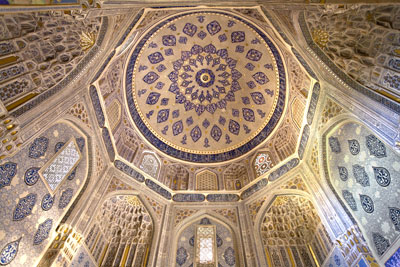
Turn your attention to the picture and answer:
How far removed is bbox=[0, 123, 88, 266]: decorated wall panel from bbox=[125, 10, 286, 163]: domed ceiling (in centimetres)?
400

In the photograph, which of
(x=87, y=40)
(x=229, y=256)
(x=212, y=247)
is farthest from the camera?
(x=212, y=247)

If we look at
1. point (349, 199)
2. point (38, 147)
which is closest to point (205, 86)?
point (349, 199)

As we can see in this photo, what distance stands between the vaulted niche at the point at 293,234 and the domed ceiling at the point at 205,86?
10.1ft

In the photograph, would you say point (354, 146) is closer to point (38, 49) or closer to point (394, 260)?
point (394, 260)

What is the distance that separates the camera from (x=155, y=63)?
10.6m

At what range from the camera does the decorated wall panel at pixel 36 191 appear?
5117mm

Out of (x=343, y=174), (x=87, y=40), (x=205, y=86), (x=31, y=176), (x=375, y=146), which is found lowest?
(x=31, y=176)

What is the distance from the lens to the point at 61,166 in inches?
260

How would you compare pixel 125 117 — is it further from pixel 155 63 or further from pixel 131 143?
pixel 155 63

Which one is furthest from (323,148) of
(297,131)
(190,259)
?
(190,259)

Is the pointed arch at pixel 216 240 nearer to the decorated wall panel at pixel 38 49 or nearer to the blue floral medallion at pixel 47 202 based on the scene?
the blue floral medallion at pixel 47 202

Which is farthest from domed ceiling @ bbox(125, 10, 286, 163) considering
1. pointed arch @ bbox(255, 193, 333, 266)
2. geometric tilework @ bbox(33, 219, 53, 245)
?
geometric tilework @ bbox(33, 219, 53, 245)

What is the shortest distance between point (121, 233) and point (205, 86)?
24.5 ft

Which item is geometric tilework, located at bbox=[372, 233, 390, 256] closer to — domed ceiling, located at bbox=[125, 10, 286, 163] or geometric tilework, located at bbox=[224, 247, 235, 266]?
geometric tilework, located at bbox=[224, 247, 235, 266]
